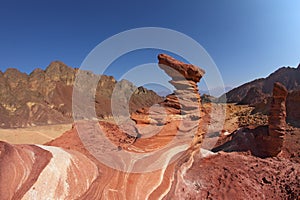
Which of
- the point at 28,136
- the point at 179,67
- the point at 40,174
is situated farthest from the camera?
the point at 28,136

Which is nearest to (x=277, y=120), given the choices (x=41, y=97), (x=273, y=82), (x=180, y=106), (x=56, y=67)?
(x=180, y=106)

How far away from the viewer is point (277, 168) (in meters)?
8.12

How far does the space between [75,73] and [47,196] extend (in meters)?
70.8

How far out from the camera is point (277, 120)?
15.8 m

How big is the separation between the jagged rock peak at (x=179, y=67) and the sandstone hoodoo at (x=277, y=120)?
9.13 meters

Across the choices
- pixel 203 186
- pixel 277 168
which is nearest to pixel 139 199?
pixel 203 186

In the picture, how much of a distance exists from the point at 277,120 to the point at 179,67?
426 inches

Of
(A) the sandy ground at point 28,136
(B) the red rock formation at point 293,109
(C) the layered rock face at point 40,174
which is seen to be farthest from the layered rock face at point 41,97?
(C) the layered rock face at point 40,174

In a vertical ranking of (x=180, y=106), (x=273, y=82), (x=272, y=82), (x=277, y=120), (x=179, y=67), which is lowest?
(x=277, y=120)

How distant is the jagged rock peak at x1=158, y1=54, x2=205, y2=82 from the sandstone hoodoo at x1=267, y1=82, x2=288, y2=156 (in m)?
9.13

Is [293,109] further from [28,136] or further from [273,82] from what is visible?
[273,82]

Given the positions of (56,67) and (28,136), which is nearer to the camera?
(28,136)

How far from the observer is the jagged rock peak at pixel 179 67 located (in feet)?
30.6

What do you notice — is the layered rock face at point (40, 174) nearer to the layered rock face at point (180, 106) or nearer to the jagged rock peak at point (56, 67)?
the layered rock face at point (180, 106)
